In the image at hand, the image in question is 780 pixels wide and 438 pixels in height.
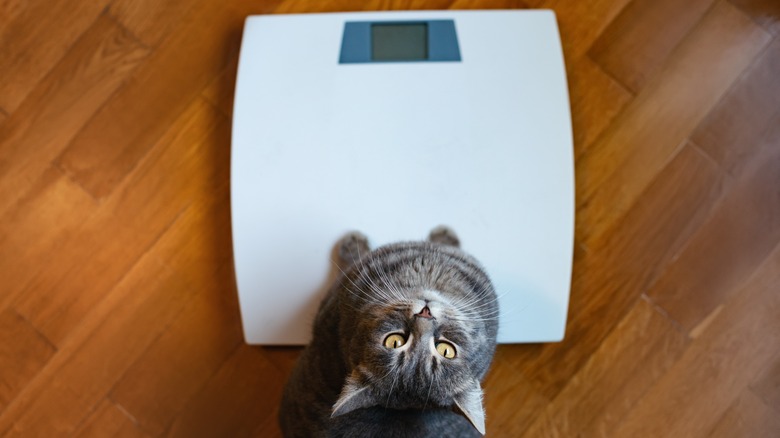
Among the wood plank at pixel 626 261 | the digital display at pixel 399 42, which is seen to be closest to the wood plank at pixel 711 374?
the wood plank at pixel 626 261

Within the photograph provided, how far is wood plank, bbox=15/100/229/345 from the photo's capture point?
3.57ft

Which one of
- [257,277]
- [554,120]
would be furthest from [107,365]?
[554,120]

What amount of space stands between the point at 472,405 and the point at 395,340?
0.12 m

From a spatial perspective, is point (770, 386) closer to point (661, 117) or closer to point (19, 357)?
point (661, 117)

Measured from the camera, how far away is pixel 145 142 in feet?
3.65

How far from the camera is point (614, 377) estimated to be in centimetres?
105

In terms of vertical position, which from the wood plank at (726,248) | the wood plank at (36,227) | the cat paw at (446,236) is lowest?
the wood plank at (36,227)

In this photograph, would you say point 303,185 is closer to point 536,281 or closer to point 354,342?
point 354,342

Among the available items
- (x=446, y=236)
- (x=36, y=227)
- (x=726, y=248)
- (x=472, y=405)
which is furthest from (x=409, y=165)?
(x=36, y=227)

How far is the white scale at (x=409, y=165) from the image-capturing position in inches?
37.0

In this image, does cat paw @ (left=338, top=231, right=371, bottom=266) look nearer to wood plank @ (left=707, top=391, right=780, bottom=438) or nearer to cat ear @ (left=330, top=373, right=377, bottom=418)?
cat ear @ (left=330, top=373, right=377, bottom=418)

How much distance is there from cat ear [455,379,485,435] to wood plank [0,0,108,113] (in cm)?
102

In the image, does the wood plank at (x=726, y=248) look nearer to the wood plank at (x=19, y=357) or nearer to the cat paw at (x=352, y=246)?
the cat paw at (x=352, y=246)

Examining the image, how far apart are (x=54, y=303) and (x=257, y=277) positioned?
0.45 meters
